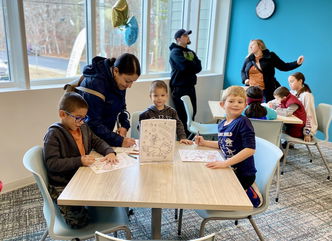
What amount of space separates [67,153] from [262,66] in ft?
9.87

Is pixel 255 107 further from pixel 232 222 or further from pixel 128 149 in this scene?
pixel 128 149

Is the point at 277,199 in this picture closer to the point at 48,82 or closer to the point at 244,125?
the point at 244,125

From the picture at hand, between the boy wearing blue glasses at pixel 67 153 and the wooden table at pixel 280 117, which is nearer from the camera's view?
the boy wearing blue glasses at pixel 67 153

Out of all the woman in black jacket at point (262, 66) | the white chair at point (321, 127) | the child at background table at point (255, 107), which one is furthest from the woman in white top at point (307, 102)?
the child at background table at point (255, 107)

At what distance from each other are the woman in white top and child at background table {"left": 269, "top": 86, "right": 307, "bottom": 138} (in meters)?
0.09

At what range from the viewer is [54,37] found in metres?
2.92

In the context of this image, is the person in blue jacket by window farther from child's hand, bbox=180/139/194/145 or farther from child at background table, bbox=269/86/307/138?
child at background table, bbox=269/86/307/138

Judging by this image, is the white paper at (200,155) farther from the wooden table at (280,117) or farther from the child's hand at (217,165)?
the wooden table at (280,117)

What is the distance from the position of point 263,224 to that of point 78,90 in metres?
1.76

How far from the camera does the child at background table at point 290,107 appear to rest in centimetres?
304

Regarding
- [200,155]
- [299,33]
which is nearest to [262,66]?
[299,33]

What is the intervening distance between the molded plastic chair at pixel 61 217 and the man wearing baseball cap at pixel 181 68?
101 inches

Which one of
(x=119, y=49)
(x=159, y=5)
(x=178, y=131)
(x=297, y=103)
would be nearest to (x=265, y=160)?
(x=178, y=131)

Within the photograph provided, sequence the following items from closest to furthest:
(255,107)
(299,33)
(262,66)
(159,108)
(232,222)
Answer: (159,108), (232,222), (255,107), (262,66), (299,33)
